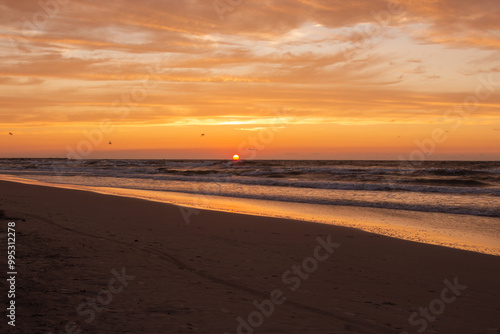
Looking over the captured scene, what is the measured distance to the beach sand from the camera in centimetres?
511

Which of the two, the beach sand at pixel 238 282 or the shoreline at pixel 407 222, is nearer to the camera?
the beach sand at pixel 238 282

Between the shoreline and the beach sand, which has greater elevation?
the shoreline

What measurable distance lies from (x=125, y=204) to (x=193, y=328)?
14147 millimetres

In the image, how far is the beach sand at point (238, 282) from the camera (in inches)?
201

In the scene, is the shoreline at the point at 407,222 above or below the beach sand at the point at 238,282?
above

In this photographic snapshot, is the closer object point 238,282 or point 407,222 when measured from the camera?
point 238,282

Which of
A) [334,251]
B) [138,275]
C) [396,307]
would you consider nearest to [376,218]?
[334,251]

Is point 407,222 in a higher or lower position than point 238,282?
higher

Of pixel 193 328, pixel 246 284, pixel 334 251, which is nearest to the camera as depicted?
pixel 193 328

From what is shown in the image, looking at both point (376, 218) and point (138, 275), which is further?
point (376, 218)

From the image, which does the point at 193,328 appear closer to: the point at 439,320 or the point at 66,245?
the point at 439,320

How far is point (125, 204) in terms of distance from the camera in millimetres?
18125

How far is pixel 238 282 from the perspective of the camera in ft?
22.1

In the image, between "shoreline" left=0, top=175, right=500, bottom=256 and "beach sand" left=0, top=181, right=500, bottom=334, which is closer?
"beach sand" left=0, top=181, right=500, bottom=334
